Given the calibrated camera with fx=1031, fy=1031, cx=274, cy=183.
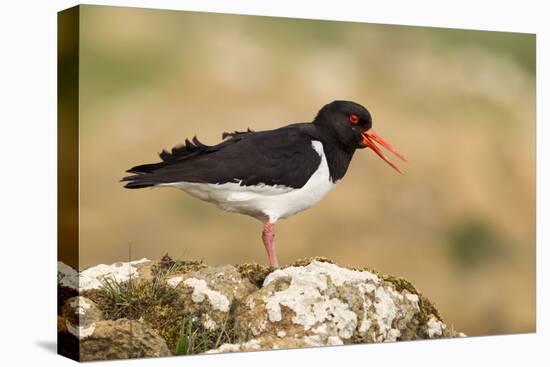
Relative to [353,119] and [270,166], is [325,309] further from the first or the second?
[353,119]

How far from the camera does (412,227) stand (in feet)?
32.6

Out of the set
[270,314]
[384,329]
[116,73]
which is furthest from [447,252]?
[116,73]

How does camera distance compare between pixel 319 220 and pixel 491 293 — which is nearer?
pixel 319 220

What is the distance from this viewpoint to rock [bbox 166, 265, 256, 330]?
859 cm

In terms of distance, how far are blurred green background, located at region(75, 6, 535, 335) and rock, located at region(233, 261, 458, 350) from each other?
0.47 m

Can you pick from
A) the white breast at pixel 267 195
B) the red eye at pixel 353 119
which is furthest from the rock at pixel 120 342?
the red eye at pixel 353 119

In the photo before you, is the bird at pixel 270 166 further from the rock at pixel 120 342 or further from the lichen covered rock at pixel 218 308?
the rock at pixel 120 342

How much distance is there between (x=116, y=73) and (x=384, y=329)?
3.23m

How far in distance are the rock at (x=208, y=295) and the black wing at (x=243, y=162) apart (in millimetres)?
816

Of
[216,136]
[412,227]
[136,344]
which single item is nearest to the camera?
[136,344]

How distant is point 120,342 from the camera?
8.21 metres

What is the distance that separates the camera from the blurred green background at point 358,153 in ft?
27.8

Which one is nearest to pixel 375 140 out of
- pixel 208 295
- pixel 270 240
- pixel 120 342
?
pixel 270 240

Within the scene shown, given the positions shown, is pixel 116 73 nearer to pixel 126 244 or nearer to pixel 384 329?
pixel 126 244
